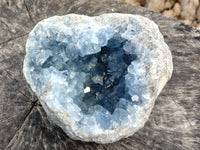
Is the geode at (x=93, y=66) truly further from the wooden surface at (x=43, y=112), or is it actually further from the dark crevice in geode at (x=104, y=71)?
the wooden surface at (x=43, y=112)

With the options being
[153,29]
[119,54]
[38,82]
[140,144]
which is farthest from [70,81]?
[140,144]

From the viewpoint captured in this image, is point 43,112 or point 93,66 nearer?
point 93,66

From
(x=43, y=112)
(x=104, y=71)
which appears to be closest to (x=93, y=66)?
(x=104, y=71)

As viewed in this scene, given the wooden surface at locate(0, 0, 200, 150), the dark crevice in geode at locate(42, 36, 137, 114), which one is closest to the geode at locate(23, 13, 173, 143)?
the dark crevice in geode at locate(42, 36, 137, 114)

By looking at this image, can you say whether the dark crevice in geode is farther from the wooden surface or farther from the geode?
the wooden surface

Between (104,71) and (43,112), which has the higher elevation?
(104,71)

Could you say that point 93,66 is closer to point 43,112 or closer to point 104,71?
point 104,71

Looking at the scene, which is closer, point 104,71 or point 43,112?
point 104,71
